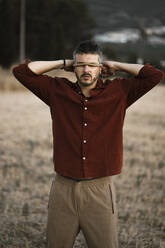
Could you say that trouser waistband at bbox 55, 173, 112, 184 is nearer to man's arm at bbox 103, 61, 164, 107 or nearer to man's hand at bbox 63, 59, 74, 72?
man's arm at bbox 103, 61, 164, 107

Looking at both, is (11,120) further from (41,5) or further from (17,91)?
(41,5)

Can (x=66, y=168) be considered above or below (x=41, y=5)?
below

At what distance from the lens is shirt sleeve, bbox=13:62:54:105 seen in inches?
107

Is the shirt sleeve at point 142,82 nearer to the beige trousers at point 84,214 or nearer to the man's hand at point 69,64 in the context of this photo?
the man's hand at point 69,64

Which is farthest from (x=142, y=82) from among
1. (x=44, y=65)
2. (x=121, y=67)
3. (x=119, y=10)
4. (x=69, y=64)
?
(x=119, y=10)

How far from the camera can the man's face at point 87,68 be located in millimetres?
2607

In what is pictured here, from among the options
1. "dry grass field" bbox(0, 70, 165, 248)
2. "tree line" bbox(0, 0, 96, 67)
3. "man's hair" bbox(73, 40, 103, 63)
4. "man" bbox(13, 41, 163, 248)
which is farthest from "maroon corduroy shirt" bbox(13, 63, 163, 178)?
"tree line" bbox(0, 0, 96, 67)

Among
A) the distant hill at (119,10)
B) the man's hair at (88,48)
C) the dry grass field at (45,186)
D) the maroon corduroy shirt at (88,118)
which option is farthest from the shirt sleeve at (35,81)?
the distant hill at (119,10)

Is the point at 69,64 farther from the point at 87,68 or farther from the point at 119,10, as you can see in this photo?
the point at 119,10

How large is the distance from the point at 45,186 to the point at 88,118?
353 centimetres

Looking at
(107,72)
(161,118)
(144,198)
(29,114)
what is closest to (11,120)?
(29,114)

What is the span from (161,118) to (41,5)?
2809 centimetres

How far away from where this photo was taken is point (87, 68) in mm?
2600

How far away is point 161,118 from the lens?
14.7 m
